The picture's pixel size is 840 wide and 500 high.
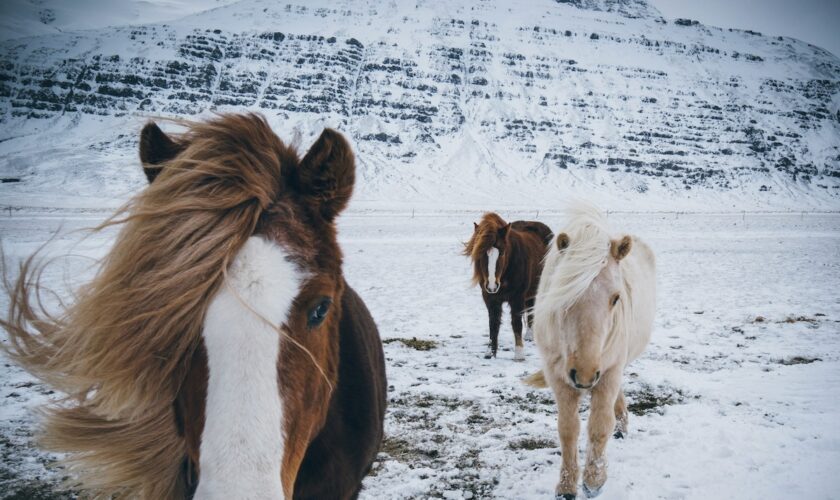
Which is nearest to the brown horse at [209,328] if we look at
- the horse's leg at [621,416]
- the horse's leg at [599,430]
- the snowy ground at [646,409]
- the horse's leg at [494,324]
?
the snowy ground at [646,409]

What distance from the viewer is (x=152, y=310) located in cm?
116

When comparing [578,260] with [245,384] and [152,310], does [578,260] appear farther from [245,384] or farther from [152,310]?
[152,310]

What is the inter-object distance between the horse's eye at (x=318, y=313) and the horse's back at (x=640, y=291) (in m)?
2.98

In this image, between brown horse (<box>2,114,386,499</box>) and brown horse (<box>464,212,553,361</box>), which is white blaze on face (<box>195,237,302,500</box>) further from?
brown horse (<box>464,212,553,361</box>)

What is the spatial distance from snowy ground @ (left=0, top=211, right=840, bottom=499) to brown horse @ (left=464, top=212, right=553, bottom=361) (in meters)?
0.57

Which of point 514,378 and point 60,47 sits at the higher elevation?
point 60,47

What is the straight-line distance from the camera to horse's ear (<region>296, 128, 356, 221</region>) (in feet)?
4.70

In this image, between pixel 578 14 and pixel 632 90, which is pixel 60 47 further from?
pixel 578 14

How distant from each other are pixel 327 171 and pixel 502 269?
5.74 metres

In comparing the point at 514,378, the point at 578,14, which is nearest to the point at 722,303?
the point at 514,378

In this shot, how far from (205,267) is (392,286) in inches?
374

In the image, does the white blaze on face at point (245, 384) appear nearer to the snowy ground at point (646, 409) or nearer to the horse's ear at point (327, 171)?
the horse's ear at point (327, 171)

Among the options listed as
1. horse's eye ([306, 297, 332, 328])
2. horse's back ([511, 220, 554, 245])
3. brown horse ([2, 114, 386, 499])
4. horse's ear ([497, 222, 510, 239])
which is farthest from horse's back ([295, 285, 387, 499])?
horse's back ([511, 220, 554, 245])

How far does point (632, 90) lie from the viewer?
10781 cm
